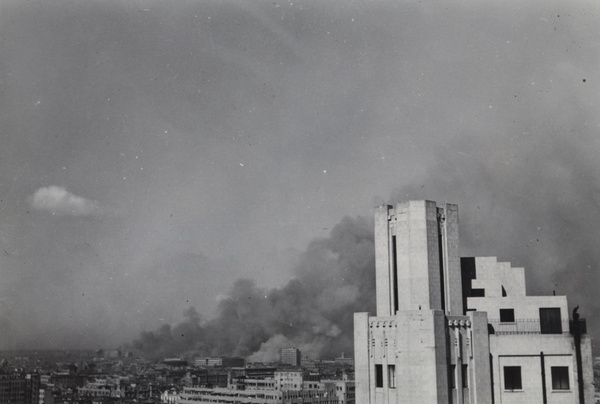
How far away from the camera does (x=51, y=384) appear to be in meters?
180

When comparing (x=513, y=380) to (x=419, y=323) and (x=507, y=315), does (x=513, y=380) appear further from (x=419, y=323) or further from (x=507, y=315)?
(x=419, y=323)

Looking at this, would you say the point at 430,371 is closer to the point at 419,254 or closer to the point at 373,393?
the point at 373,393

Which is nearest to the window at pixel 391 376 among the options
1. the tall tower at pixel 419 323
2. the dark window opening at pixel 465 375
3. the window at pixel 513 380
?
the tall tower at pixel 419 323

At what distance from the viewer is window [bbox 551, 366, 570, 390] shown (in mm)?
46375

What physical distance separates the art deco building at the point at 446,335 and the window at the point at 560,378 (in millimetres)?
73

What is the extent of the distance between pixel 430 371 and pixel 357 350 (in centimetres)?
756

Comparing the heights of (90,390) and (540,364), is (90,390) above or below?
below

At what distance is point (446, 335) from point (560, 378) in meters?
10.4

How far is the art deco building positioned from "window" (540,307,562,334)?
0.08 m

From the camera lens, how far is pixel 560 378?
46562 millimetres

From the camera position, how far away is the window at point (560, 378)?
46.4 metres

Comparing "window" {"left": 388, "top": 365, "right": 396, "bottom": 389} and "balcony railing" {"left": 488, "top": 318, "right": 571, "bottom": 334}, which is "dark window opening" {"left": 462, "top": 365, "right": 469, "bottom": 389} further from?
"window" {"left": 388, "top": 365, "right": 396, "bottom": 389}

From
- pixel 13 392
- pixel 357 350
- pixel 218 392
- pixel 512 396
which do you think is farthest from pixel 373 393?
pixel 218 392

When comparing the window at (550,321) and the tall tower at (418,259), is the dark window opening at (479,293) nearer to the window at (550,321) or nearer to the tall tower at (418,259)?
the tall tower at (418,259)
